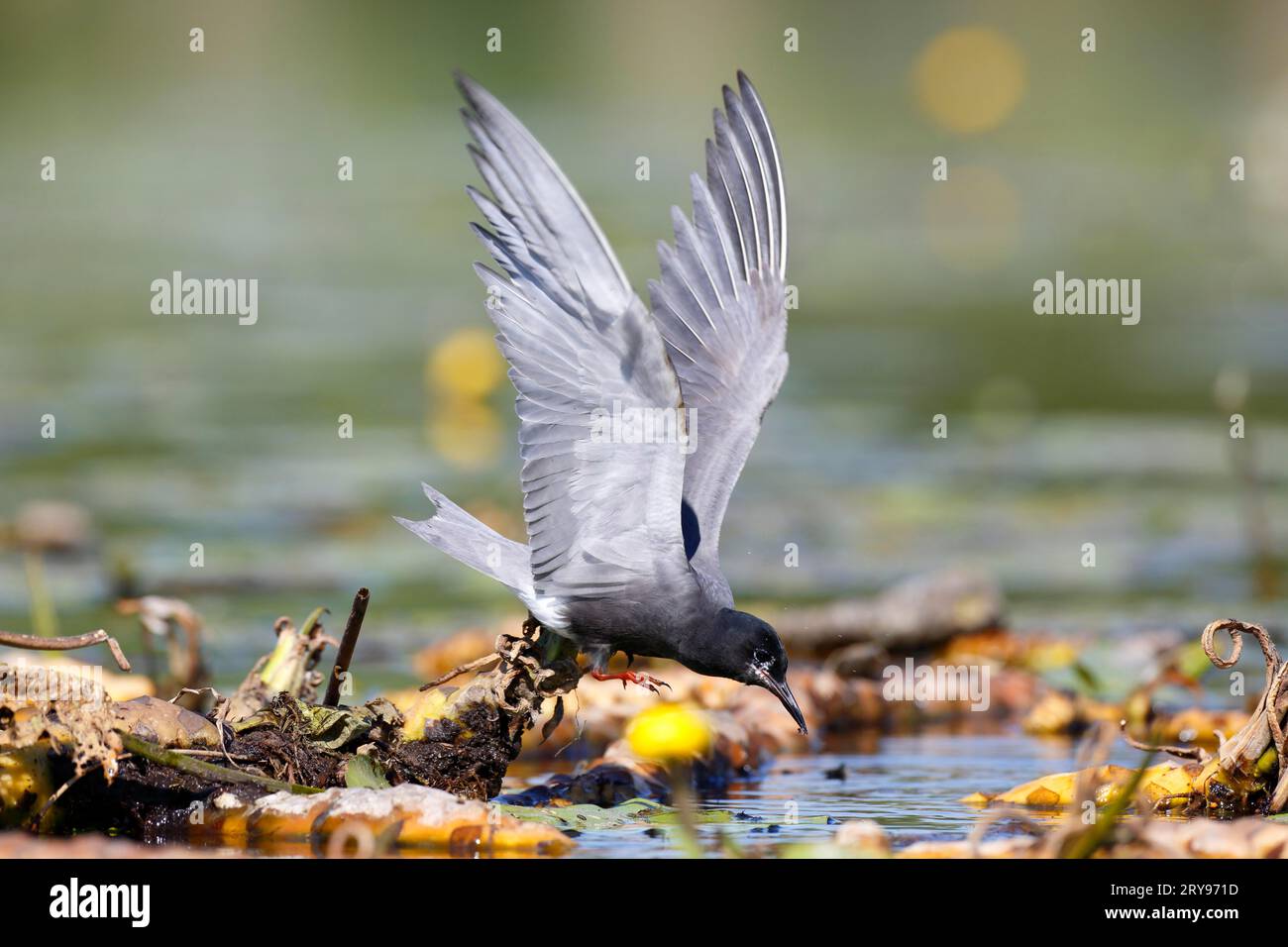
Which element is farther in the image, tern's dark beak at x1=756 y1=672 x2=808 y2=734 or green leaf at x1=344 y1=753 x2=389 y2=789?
tern's dark beak at x1=756 y1=672 x2=808 y2=734

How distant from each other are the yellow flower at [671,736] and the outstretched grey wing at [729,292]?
73 centimetres

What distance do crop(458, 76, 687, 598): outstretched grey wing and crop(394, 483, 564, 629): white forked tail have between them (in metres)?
0.11

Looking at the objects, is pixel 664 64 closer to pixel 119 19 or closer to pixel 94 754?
pixel 119 19

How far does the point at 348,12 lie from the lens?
23281mm

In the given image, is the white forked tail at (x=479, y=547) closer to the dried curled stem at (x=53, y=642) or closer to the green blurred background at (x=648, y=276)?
the dried curled stem at (x=53, y=642)

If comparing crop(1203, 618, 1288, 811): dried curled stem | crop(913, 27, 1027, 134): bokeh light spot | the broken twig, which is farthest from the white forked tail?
crop(913, 27, 1027, 134): bokeh light spot

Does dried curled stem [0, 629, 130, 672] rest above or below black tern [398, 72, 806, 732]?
below

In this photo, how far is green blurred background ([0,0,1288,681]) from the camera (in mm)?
10750

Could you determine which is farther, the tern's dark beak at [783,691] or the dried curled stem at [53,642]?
the tern's dark beak at [783,691]

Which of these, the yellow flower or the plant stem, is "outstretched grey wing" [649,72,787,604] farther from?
the plant stem

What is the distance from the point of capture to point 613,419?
221 inches

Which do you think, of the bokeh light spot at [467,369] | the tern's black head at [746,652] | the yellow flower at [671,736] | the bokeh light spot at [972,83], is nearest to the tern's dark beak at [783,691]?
the tern's black head at [746,652]

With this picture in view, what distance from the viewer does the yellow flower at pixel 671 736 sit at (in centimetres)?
679

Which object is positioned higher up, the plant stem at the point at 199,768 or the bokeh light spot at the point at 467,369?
the bokeh light spot at the point at 467,369
